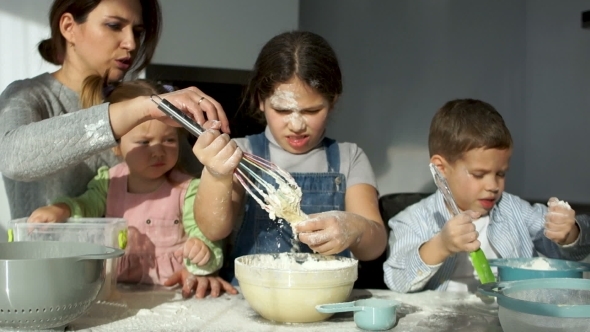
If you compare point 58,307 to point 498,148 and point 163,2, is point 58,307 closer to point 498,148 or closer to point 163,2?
point 498,148

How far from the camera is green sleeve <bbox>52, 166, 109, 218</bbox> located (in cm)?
139

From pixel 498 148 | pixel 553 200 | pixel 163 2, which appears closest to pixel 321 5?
pixel 163 2

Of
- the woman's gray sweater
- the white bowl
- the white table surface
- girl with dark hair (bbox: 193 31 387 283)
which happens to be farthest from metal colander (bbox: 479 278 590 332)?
the woman's gray sweater

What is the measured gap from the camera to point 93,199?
1.46 meters

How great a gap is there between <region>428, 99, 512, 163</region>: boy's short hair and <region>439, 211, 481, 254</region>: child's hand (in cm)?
32

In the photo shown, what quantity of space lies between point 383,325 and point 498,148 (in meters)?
0.74

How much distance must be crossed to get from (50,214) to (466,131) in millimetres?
964

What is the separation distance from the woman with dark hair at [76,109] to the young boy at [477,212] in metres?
0.50

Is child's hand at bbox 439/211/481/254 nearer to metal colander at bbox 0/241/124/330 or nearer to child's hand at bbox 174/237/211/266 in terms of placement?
child's hand at bbox 174/237/211/266

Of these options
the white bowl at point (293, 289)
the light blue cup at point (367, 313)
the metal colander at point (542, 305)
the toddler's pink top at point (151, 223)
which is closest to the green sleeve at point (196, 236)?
the toddler's pink top at point (151, 223)

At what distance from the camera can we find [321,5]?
2.91 metres

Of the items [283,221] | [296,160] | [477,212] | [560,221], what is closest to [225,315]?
[283,221]

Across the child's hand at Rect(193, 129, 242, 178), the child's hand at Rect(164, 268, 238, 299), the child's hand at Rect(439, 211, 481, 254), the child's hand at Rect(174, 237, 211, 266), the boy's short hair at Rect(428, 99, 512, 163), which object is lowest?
the child's hand at Rect(164, 268, 238, 299)

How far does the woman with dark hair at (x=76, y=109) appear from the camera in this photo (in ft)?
3.73
